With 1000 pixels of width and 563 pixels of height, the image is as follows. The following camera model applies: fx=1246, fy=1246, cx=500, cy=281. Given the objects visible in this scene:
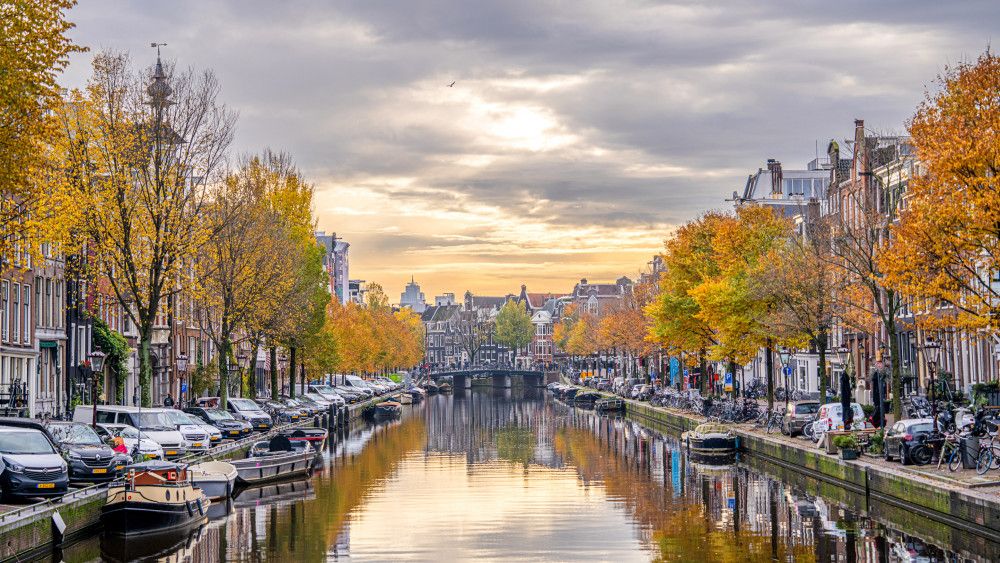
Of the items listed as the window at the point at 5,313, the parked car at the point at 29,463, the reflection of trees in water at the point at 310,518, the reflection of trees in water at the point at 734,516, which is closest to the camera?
the parked car at the point at 29,463

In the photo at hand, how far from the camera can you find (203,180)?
2308 inches

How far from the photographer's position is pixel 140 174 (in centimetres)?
5369

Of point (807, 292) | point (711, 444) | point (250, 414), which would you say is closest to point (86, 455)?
point (250, 414)

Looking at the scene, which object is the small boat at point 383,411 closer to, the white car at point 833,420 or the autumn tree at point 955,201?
the white car at point 833,420

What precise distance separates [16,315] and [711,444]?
3613cm

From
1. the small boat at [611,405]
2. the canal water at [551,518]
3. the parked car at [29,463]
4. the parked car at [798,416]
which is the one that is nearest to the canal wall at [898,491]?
the canal water at [551,518]

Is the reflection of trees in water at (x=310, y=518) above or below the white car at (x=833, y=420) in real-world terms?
below

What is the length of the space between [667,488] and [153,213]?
24474 millimetres

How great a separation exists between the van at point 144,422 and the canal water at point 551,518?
3876 mm

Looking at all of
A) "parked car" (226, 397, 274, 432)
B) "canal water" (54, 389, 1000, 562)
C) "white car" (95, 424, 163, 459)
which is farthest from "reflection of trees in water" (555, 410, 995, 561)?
"parked car" (226, 397, 274, 432)

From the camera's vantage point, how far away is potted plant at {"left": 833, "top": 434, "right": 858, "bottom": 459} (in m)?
46.1

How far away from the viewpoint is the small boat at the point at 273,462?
171ft

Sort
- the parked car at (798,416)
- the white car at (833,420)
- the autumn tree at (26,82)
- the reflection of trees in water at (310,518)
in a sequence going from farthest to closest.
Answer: the parked car at (798,416) → the white car at (833,420) → the reflection of trees in water at (310,518) → the autumn tree at (26,82)

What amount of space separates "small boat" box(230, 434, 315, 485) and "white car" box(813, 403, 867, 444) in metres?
22.7
